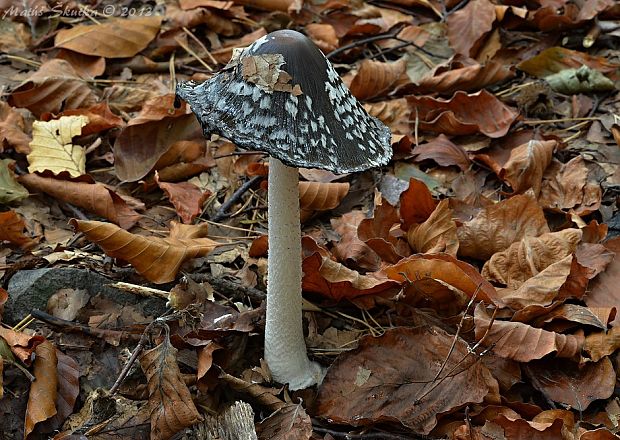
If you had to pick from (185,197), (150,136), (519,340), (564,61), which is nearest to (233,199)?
(185,197)

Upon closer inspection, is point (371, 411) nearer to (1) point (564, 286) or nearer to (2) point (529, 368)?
(2) point (529, 368)

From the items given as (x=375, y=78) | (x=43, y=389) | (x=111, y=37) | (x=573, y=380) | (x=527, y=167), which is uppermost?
(x=111, y=37)

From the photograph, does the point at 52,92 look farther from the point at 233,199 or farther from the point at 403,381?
the point at 403,381

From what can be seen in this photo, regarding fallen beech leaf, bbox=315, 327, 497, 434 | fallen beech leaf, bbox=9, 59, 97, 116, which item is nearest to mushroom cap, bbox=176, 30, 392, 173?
fallen beech leaf, bbox=315, 327, 497, 434

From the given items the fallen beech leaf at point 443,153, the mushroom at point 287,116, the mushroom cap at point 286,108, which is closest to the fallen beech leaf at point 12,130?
the mushroom at point 287,116

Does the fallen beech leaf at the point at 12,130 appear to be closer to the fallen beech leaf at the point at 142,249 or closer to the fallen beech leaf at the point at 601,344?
the fallen beech leaf at the point at 142,249
